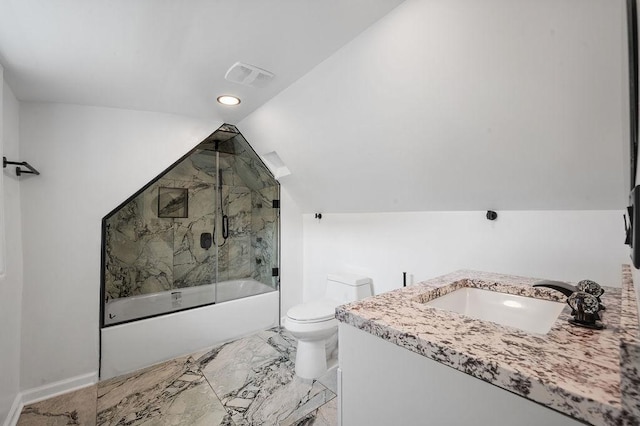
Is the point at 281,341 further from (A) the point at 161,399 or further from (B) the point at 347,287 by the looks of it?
(A) the point at 161,399

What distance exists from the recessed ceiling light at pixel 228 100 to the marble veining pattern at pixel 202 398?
2.15 m

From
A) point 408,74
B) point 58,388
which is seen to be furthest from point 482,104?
point 58,388

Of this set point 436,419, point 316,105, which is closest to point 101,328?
point 316,105

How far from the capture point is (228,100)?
2.18 metres

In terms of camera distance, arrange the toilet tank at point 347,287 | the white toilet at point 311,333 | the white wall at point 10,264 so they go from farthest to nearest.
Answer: the toilet tank at point 347,287 < the white toilet at point 311,333 < the white wall at point 10,264

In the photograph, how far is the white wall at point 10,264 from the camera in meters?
1.59

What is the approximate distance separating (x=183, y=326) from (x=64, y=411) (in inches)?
34.0

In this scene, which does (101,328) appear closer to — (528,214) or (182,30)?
(182,30)

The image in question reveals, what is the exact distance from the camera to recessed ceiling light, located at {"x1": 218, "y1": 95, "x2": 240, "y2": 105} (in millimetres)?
2123

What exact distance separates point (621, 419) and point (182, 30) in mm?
1879

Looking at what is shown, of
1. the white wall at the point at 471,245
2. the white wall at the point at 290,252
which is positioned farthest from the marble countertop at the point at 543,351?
the white wall at the point at 290,252

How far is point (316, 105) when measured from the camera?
6.34ft

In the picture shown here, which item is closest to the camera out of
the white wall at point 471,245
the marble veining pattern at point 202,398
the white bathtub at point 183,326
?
the white wall at point 471,245

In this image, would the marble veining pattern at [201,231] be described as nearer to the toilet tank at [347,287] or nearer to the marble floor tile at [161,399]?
the marble floor tile at [161,399]
